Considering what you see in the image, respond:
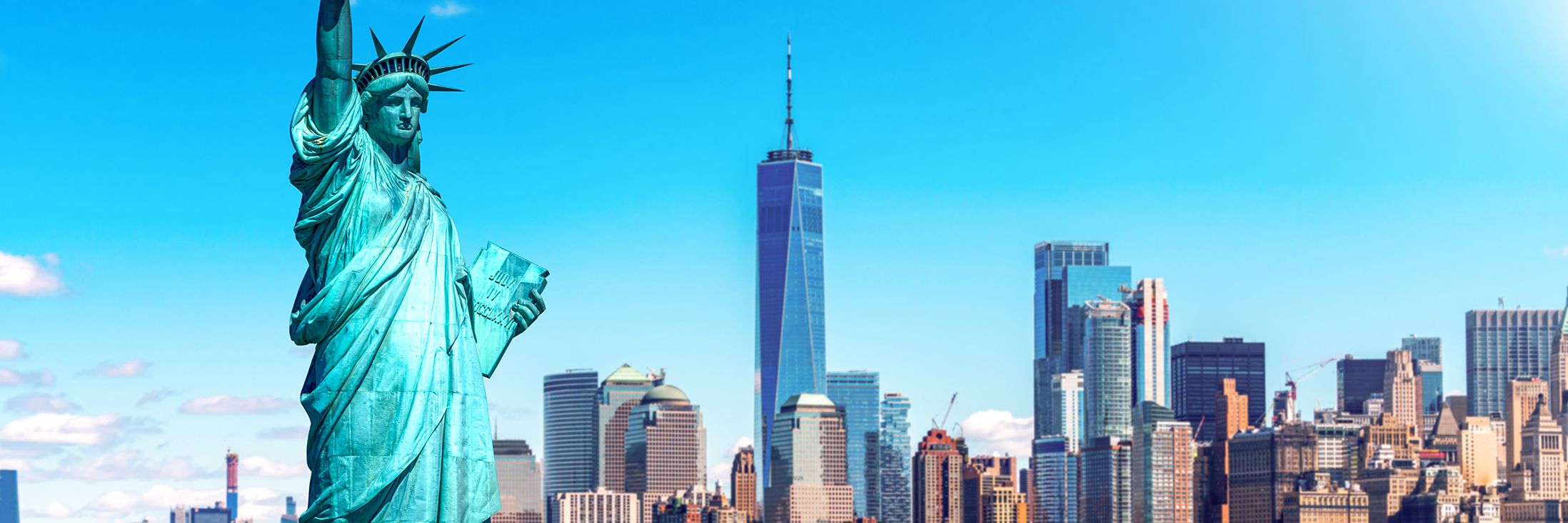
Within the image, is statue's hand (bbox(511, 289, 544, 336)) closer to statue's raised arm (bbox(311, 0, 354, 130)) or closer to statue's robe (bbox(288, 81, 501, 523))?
statue's robe (bbox(288, 81, 501, 523))

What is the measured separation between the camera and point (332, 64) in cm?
3284

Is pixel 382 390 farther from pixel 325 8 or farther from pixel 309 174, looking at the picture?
pixel 325 8

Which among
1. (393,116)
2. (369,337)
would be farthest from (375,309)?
(393,116)

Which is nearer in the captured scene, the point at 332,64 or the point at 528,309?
the point at 332,64

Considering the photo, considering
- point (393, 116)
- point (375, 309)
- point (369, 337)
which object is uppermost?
point (393, 116)

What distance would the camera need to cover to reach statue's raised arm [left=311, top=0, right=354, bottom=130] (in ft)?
107

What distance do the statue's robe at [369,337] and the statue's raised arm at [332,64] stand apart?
162 millimetres

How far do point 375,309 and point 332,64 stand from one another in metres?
3.58

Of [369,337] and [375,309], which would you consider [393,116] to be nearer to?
[375,309]

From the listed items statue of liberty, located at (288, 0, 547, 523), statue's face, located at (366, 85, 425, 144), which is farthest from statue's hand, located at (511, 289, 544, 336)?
statue's face, located at (366, 85, 425, 144)

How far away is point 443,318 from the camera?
34094 millimetres

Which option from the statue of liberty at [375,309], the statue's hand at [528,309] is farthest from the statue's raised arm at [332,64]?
the statue's hand at [528,309]

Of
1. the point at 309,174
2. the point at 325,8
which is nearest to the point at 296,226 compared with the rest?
the point at 309,174

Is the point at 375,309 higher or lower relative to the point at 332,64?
lower
